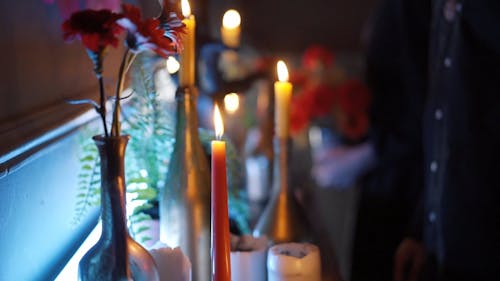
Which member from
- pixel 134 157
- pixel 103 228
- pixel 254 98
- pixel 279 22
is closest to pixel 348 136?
pixel 254 98

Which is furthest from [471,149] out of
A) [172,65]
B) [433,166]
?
[172,65]

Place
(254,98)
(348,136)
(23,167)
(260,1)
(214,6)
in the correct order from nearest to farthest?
1. (23,167)
2. (348,136)
3. (254,98)
4. (214,6)
5. (260,1)

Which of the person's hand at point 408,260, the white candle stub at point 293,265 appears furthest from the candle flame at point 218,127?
the person's hand at point 408,260

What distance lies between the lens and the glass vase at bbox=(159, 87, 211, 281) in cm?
69

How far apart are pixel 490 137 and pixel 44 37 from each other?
95 cm

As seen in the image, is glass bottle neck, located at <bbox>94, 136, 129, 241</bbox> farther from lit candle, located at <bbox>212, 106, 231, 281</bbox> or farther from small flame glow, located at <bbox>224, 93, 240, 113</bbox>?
small flame glow, located at <bbox>224, 93, 240, 113</bbox>

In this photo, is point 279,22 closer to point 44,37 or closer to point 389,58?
point 389,58

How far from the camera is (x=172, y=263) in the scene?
2.10 feet

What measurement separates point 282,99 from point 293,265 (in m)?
0.28

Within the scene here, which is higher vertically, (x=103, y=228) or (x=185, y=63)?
(x=185, y=63)

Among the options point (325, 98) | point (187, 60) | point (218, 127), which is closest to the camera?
point (218, 127)

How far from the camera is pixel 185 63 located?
73cm

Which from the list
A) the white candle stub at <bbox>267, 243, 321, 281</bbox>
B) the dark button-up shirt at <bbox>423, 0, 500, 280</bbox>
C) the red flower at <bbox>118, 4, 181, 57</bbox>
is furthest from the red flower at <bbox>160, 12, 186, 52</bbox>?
the dark button-up shirt at <bbox>423, 0, 500, 280</bbox>

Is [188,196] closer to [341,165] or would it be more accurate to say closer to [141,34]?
[141,34]
